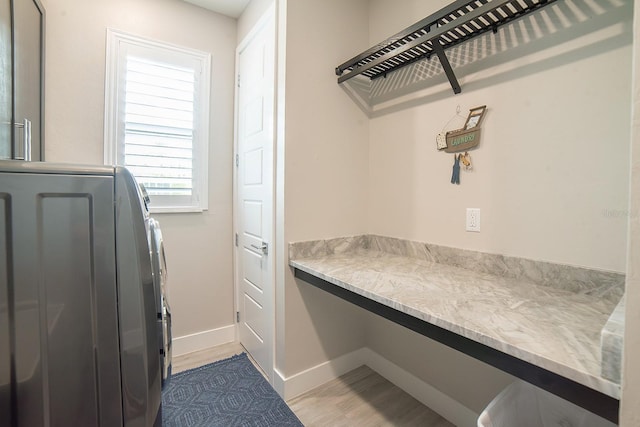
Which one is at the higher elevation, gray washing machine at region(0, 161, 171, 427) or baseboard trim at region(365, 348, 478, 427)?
gray washing machine at region(0, 161, 171, 427)

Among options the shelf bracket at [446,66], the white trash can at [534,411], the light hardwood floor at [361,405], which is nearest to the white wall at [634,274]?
the white trash can at [534,411]

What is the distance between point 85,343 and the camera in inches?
32.4

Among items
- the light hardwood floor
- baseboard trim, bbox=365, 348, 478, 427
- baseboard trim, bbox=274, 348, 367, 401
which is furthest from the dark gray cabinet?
baseboard trim, bbox=365, 348, 478, 427

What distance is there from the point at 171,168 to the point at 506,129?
219 cm

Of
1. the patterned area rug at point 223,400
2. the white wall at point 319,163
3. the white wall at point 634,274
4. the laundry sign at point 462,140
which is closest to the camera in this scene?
the white wall at point 634,274

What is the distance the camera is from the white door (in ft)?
6.09

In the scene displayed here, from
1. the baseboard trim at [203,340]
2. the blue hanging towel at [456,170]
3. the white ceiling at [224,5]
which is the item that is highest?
the white ceiling at [224,5]

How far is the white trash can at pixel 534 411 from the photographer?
3.28 ft

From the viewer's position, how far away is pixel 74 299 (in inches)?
31.9

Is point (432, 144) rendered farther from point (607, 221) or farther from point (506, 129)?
point (607, 221)

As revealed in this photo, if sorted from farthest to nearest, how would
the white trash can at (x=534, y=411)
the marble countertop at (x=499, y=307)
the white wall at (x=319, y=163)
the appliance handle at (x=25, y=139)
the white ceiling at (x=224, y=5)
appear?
the white ceiling at (x=224, y=5), the white wall at (x=319, y=163), the appliance handle at (x=25, y=139), the white trash can at (x=534, y=411), the marble countertop at (x=499, y=307)

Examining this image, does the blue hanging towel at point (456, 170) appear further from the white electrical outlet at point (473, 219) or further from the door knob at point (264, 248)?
the door knob at point (264, 248)

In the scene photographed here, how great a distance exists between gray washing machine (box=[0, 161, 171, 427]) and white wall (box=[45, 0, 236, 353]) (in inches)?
54.8

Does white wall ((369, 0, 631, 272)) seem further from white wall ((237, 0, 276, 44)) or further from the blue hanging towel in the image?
white wall ((237, 0, 276, 44))
